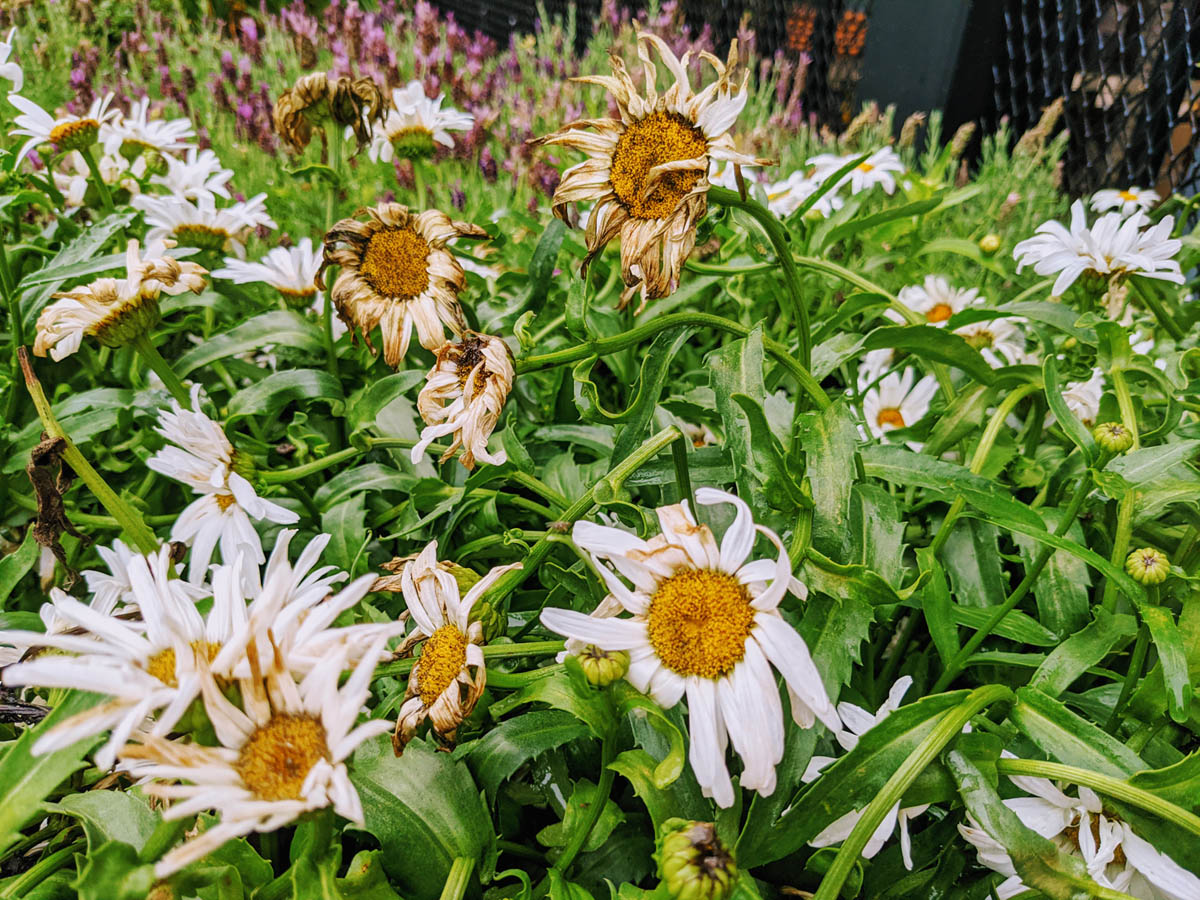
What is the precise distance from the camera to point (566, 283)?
1032 mm

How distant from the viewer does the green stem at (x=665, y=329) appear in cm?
52

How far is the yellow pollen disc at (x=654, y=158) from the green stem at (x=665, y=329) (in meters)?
0.07

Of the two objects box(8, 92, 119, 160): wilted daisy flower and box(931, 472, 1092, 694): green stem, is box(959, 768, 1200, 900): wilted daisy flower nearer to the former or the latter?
box(931, 472, 1092, 694): green stem

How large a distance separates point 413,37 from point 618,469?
3.17 m

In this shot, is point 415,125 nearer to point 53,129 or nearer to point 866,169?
point 53,129

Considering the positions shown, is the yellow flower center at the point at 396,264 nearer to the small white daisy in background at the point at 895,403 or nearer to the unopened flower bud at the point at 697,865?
the unopened flower bud at the point at 697,865

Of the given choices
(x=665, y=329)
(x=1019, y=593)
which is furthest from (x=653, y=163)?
(x=1019, y=593)

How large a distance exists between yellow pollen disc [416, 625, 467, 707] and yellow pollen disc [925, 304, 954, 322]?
32.7 inches

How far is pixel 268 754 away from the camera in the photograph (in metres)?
0.32

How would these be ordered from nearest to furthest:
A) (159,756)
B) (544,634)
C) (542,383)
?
1. (159,756)
2. (544,634)
3. (542,383)

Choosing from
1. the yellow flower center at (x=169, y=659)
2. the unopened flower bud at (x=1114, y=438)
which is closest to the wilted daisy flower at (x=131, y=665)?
the yellow flower center at (x=169, y=659)

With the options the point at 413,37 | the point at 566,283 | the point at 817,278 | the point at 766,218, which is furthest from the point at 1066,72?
the point at 766,218

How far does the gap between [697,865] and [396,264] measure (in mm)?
442

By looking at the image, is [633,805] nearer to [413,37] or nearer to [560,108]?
[560,108]
